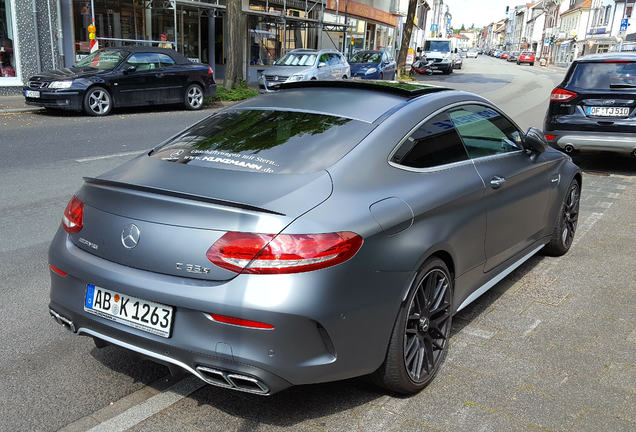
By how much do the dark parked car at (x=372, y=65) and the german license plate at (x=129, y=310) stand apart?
78.2 feet

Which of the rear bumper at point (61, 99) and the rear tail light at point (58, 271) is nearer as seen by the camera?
the rear tail light at point (58, 271)

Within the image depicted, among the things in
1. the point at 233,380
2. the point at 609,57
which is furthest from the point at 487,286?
the point at 609,57

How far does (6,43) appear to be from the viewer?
17766 millimetres

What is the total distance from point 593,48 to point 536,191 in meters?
78.6

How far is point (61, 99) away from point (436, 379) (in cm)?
1266

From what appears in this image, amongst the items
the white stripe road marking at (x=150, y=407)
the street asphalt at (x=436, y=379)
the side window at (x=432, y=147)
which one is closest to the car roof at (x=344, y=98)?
the side window at (x=432, y=147)

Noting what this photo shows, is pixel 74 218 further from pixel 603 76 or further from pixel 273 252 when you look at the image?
pixel 603 76

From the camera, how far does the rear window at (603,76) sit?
8898 millimetres

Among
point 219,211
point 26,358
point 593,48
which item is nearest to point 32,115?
point 26,358

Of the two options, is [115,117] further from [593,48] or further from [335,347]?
[593,48]

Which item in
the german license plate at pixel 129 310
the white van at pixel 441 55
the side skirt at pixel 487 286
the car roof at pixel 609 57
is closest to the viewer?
the german license plate at pixel 129 310

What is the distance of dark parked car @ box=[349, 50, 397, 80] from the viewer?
1032 inches

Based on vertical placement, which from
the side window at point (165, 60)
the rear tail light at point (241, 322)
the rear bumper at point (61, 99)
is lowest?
the rear bumper at point (61, 99)

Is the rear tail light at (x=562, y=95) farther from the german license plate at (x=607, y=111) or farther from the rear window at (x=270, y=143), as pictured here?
the rear window at (x=270, y=143)
